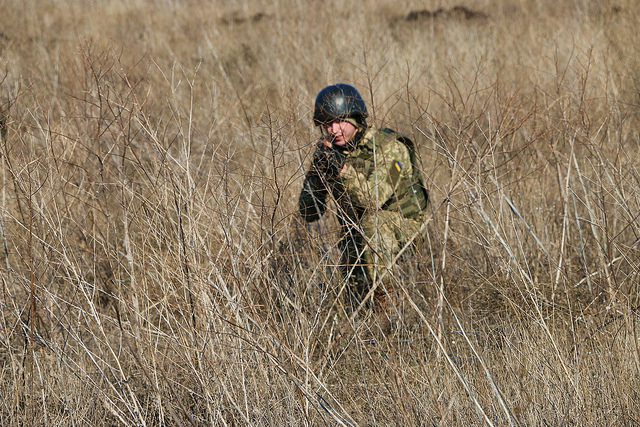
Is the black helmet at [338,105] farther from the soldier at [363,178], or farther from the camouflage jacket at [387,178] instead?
the camouflage jacket at [387,178]

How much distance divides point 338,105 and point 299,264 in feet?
2.78

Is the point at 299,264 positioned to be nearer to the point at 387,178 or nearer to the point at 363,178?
the point at 363,178

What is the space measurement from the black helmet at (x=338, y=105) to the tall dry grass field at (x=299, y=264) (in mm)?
86

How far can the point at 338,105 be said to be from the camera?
2.84 metres

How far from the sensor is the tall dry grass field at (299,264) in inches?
79.6

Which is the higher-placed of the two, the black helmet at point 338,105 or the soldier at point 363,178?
the black helmet at point 338,105

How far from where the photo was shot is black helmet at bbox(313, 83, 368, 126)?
2665mm

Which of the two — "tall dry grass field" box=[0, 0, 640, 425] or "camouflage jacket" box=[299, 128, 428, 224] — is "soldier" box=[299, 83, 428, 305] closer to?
"camouflage jacket" box=[299, 128, 428, 224]

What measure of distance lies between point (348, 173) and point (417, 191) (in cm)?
83

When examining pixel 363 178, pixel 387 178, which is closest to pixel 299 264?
pixel 363 178

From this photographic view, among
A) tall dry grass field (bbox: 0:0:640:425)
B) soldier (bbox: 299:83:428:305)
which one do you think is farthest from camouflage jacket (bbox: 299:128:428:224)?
tall dry grass field (bbox: 0:0:640:425)

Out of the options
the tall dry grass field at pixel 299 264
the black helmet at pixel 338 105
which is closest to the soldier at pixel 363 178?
the black helmet at pixel 338 105

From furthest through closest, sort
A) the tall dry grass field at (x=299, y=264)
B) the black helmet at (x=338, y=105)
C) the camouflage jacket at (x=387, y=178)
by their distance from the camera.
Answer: the camouflage jacket at (x=387, y=178)
the black helmet at (x=338, y=105)
the tall dry grass field at (x=299, y=264)

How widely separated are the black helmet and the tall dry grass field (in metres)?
0.09
